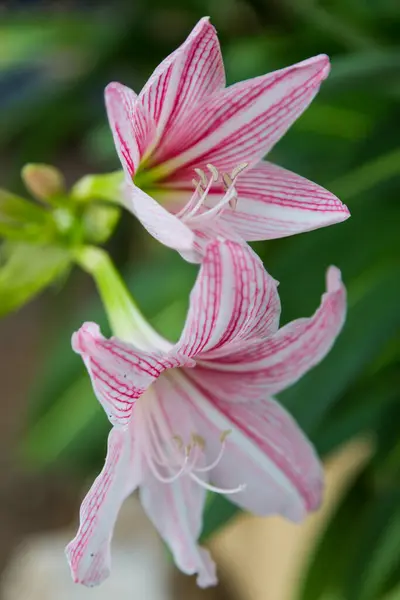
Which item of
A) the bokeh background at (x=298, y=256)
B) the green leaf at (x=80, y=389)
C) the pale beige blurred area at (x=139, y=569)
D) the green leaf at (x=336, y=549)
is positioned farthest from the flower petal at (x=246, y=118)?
the pale beige blurred area at (x=139, y=569)

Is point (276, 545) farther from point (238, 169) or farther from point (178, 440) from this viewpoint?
point (238, 169)

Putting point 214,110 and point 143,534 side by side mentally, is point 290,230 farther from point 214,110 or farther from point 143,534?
point 143,534

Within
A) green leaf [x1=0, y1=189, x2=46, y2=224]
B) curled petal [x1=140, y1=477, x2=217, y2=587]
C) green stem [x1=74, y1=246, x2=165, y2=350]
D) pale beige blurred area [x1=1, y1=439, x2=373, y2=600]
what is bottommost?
pale beige blurred area [x1=1, y1=439, x2=373, y2=600]

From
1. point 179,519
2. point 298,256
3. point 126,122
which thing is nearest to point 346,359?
point 298,256

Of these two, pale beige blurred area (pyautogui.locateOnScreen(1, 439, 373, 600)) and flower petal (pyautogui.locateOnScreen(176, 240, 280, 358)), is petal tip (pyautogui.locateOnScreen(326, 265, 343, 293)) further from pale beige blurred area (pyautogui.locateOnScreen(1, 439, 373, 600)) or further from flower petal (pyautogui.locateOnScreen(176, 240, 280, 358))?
pale beige blurred area (pyautogui.locateOnScreen(1, 439, 373, 600))

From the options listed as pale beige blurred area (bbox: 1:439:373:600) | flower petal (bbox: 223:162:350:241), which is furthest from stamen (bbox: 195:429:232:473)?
pale beige blurred area (bbox: 1:439:373:600)

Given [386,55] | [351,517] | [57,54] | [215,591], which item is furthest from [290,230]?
[215,591]
